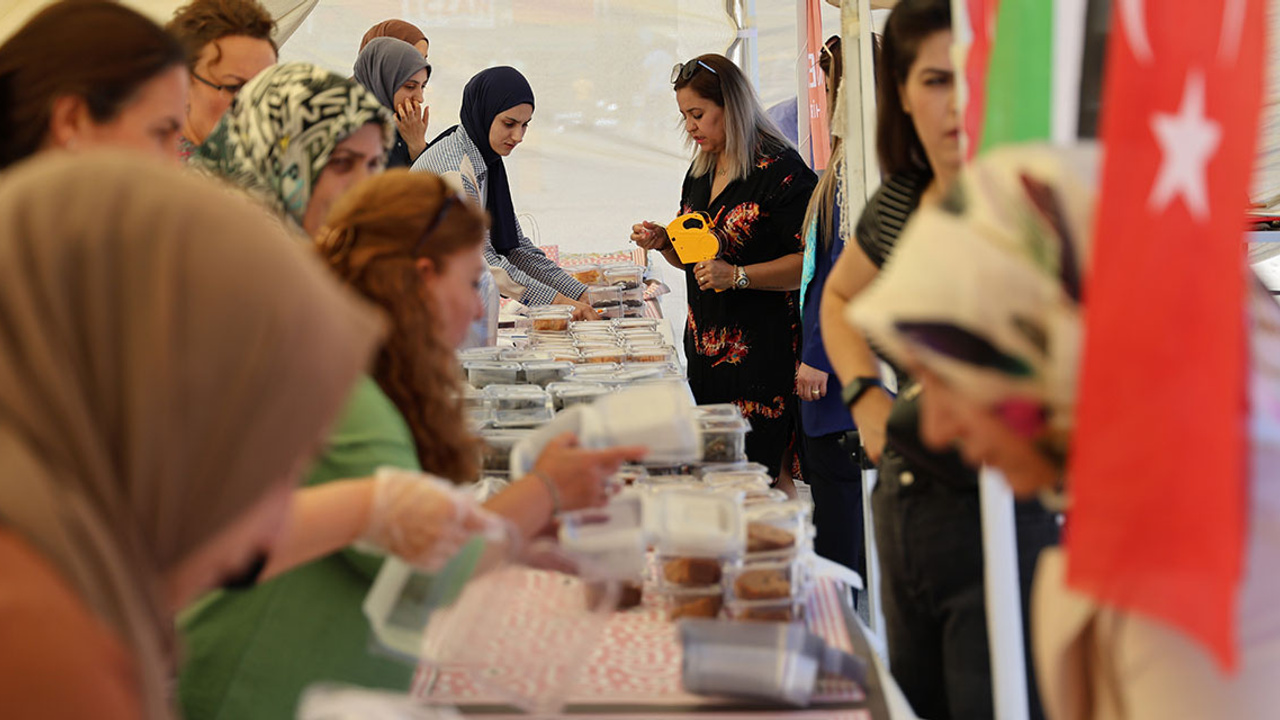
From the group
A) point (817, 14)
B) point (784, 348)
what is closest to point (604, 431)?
point (784, 348)

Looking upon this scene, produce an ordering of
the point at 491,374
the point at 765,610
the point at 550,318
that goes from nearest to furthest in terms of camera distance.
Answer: the point at 765,610
the point at 491,374
the point at 550,318


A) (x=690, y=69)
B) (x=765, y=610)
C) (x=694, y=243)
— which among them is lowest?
(x=765, y=610)

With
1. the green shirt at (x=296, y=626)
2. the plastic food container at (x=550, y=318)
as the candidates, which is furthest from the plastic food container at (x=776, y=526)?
the plastic food container at (x=550, y=318)

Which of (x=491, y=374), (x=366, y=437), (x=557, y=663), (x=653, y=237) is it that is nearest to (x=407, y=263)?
(x=366, y=437)

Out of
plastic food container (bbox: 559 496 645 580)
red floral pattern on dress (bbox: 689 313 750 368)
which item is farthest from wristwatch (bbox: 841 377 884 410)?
red floral pattern on dress (bbox: 689 313 750 368)

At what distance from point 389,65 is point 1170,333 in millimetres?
3378

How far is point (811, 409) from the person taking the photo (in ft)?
11.4

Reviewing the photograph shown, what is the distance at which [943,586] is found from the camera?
1651mm

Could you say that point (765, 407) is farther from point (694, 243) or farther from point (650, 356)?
point (650, 356)

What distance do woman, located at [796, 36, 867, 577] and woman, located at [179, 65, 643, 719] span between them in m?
1.60

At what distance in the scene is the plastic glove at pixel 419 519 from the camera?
122cm

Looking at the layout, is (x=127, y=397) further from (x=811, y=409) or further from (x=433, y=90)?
(x=433, y=90)

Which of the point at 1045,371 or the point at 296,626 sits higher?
the point at 1045,371

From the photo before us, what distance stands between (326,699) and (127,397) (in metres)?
0.38
